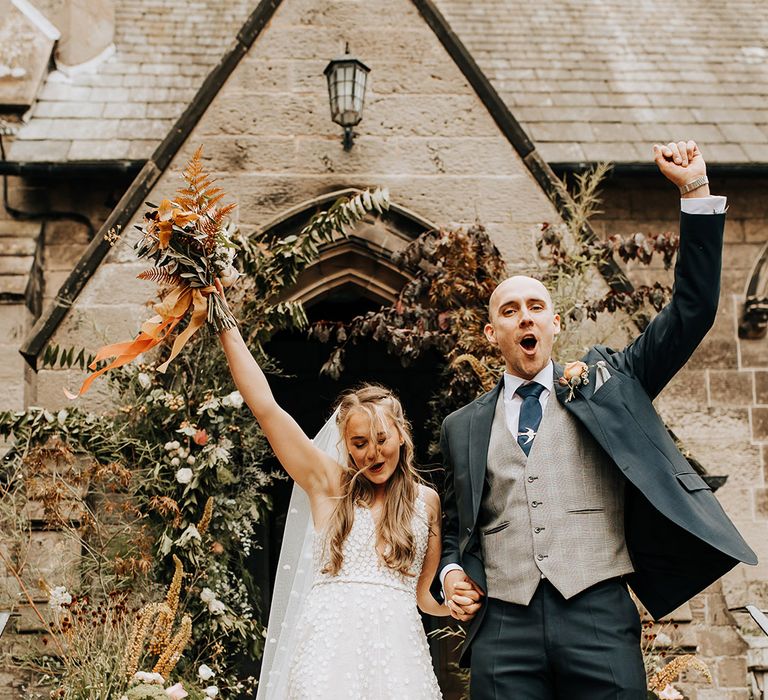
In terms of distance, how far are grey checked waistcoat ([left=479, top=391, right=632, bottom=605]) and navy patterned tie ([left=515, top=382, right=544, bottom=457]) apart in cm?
2

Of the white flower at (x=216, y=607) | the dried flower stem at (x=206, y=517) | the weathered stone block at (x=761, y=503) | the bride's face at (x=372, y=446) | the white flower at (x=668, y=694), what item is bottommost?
the white flower at (x=668, y=694)

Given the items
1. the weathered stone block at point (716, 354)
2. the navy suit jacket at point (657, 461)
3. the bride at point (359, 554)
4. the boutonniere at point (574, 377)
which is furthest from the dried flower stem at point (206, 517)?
the weathered stone block at point (716, 354)

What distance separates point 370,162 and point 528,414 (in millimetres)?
3616

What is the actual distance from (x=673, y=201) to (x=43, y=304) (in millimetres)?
5207

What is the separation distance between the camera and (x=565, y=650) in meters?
2.67

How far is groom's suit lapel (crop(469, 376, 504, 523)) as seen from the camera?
2.90 meters

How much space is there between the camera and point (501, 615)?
9.16 ft

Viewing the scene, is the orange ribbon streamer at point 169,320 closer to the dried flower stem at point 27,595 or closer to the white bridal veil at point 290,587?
the white bridal veil at point 290,587

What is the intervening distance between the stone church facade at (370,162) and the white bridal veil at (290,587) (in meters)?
2.24

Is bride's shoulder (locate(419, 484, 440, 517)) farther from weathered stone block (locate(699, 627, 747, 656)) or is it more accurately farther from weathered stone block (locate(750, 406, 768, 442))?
weathered stone block (locate(750, 406, 768, 442))

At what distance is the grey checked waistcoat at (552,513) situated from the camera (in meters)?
2.75

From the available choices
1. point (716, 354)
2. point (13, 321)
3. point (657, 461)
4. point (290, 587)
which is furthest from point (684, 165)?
point (13, 321)

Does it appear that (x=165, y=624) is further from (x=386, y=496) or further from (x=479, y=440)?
(x=479, y=440)

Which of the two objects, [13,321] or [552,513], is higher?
[13,321]
